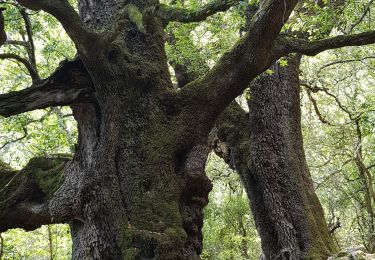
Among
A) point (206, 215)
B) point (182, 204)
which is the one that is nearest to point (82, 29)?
point (182, 204)

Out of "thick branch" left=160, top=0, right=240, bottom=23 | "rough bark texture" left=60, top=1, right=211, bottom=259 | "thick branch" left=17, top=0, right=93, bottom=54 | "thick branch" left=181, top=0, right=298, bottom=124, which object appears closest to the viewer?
"thick branch" left=17, top=0, right=93, bottom=54

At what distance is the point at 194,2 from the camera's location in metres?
6.00

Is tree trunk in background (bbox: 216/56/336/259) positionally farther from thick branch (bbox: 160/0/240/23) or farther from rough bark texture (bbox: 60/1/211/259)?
thick branch (bbox: 160/0/240/23)

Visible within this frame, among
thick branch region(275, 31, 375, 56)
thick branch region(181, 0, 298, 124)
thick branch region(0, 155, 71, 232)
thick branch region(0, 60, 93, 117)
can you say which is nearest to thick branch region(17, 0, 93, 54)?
thick branch region(0, 60, 93, 117)

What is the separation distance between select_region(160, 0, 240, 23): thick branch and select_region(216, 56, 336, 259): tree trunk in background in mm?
2397

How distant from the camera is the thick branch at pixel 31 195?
4812mm

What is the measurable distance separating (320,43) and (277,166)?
256 centimetres

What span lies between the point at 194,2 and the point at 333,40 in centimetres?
253

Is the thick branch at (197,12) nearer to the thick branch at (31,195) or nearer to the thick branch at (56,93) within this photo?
the thick branch at (56,93)

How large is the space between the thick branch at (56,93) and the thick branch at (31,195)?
1.09 metres

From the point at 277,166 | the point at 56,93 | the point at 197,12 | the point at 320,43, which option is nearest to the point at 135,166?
the point at 56,93

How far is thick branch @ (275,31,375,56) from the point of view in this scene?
13.6 feet

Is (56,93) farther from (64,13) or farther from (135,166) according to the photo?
(135,166)

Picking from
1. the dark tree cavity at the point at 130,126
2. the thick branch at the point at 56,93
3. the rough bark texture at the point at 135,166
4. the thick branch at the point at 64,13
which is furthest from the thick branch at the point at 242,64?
the thick branch at the point at 64,13
